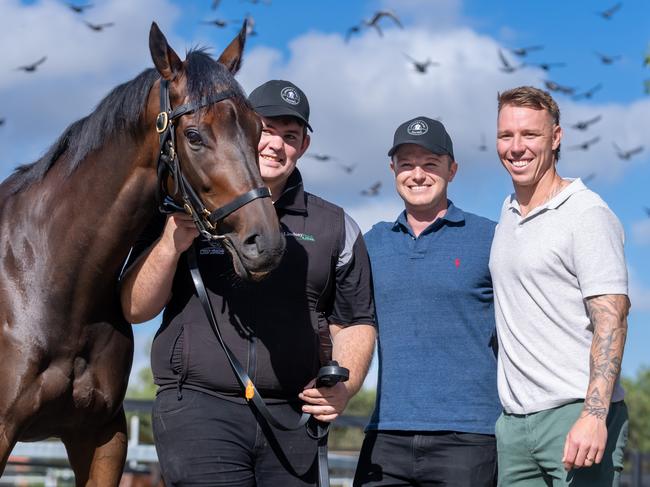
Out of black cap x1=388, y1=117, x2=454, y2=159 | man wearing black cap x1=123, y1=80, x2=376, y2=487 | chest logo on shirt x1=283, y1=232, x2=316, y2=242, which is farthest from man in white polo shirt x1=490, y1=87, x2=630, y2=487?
chest logo on shirt x1=283, y1=232, x2=316, y2=242

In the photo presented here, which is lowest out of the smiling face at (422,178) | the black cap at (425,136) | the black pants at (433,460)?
the black pants at (433,460)

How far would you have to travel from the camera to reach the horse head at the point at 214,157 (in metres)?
3.50

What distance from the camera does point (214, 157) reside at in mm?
3619

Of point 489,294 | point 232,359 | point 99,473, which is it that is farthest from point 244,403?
point 489,294

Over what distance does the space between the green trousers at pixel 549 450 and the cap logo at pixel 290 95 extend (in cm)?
168

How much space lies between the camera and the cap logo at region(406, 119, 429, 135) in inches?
180

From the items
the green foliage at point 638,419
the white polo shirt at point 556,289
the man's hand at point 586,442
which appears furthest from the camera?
the green foliage at point 638,419

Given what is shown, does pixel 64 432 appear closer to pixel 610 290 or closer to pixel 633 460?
pixel 610 290

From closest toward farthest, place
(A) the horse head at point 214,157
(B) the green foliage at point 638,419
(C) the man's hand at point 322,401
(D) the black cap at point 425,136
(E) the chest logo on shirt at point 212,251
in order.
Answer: (A) the horse head at point 214,157, (C) the man's hand at point 322,401, (E) the chest logo on shirt at point 212,251, (D) the black cap at point 425,136, (B) the green foliage at point 638,419

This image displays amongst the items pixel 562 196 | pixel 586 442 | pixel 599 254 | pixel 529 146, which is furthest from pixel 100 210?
pixel 586 442

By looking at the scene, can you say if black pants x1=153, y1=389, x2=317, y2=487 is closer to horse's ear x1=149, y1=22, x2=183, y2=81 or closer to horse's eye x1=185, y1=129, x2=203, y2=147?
horse's eye x1=185, y1=129, x2=203, y2=147

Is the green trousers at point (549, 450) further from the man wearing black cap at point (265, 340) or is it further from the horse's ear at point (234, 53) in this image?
the horse's ear at point (234, 53)

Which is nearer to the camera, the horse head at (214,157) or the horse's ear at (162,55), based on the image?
the horse head at (214,157)

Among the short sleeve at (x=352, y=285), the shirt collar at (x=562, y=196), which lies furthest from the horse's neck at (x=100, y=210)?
the shirt collar at (x=562, y=196)
